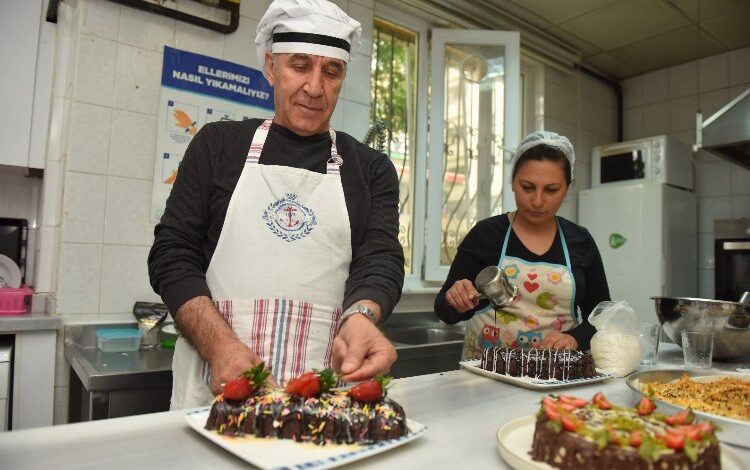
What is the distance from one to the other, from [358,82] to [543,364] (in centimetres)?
207

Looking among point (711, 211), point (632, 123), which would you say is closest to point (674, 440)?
point (711, 211)

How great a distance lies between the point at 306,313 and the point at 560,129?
3744 mm

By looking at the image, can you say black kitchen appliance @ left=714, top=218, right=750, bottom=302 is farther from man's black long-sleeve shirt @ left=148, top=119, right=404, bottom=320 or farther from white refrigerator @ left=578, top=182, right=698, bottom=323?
man's black long-sleeve shirt @ left=148, top=119, right=404, bottom=320

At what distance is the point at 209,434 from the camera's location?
0.78 m

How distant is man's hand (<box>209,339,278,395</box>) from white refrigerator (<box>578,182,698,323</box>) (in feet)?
11.6

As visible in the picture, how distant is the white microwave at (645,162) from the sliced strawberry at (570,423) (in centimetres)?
367

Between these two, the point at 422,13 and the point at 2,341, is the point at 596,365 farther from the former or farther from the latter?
the point at 422,13

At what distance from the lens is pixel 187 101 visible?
236 centimetres

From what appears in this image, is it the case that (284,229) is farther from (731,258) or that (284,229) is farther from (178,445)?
(731,258)

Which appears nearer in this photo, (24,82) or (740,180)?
(24,82)

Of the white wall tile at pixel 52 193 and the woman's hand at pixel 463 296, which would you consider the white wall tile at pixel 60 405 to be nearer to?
the white wall tile at pixel 52 193

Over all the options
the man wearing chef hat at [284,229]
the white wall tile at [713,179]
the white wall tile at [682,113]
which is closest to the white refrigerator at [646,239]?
the white wall tile at [713,179]

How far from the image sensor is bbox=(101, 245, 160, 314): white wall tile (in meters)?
2.17

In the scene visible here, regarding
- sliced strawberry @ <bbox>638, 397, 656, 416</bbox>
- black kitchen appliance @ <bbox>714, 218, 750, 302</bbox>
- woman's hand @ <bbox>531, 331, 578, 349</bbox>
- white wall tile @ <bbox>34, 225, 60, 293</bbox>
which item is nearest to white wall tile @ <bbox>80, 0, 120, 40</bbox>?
white wall tile @ <bbox>34, 225, 60, 293</bbox>
